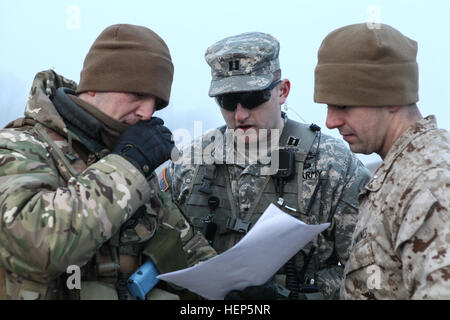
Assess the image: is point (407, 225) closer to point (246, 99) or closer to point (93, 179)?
point (93, 179)

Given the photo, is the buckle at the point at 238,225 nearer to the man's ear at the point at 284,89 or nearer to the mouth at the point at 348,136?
the man's ear at the point at 284,89

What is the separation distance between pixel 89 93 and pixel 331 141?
2054 millimetres

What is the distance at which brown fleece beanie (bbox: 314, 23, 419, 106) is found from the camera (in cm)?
283

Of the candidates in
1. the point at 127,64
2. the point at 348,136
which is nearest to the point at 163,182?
the point at 127,64

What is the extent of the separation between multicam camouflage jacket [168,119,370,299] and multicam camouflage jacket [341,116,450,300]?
0.99 metres

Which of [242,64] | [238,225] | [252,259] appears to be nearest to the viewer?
[252,259]

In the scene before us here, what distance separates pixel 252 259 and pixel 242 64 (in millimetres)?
1921

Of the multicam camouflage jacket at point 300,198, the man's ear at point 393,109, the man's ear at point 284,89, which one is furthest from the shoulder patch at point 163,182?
the man's ear at point 393,109

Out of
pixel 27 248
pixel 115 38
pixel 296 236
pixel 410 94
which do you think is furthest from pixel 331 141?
pixel 27 248

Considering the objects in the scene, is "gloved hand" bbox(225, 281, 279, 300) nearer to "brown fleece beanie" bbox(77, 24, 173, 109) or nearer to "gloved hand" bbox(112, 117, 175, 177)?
"gloved hand" bbox(112, 117, 175, 177)

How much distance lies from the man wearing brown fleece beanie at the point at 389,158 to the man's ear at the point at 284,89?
1286mm

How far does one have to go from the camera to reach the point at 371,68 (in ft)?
9.32

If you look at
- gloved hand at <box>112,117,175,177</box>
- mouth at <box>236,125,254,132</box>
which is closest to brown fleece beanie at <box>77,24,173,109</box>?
gloved hand at <box>112,117,175,177</box>

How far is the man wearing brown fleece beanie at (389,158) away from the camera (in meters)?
2.32
